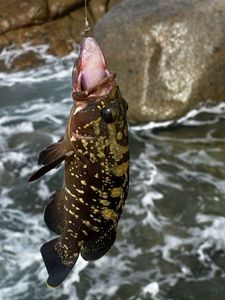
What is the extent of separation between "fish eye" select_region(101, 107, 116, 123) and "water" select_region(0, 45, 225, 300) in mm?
3806

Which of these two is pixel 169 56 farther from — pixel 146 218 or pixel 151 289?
pixel 151 289

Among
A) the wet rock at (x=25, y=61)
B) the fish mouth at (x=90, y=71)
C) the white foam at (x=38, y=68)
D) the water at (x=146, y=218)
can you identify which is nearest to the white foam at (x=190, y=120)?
the water at (x=146, y=218)

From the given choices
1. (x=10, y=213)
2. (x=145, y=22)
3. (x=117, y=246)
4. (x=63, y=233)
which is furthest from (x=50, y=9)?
(x=63, y=233)

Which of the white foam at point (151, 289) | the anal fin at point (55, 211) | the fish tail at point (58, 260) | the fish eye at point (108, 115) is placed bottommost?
the white foam at point (151, 289)

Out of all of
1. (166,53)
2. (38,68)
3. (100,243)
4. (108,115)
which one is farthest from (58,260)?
(38,68)

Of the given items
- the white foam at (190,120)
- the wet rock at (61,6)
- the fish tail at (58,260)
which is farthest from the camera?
the wet rock at (61,6)

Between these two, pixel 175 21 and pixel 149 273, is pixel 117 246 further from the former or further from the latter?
pixel 175 21

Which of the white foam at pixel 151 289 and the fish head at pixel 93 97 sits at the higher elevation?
the fish head at pixel 93 97

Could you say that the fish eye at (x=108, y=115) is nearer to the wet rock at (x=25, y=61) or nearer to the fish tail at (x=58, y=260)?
the fish tail at (x=58, y=260)

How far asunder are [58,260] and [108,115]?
727 mm

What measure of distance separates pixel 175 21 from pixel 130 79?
104 centimetres

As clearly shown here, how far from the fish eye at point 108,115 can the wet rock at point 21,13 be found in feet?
33.9

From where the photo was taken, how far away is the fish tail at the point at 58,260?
2.61 meters

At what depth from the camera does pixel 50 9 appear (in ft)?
40.8
